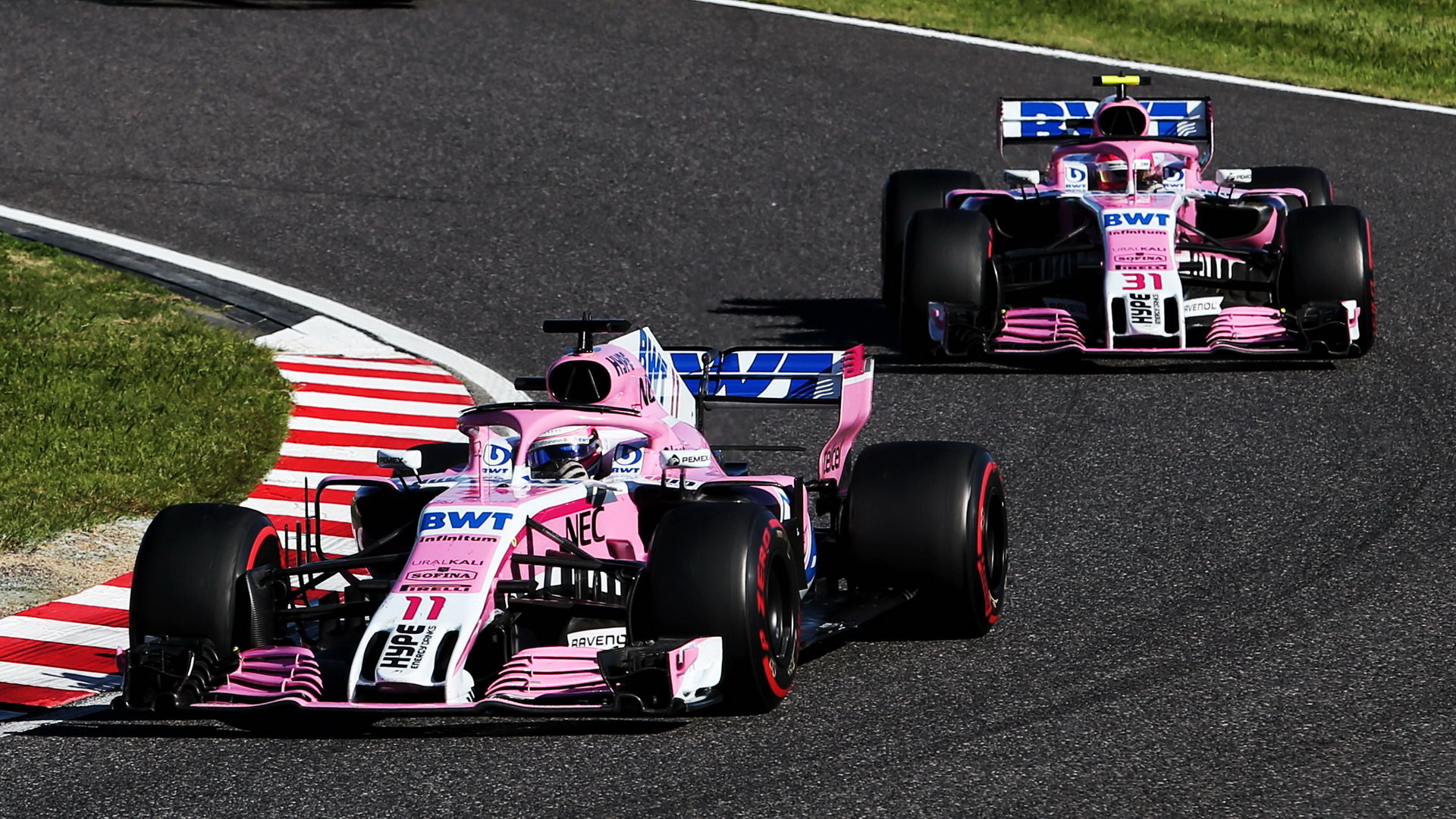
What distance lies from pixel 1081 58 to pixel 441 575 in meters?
17.0

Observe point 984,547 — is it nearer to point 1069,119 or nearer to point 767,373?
point 767,373

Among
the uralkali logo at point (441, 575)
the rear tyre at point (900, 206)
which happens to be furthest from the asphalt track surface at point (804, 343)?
the uralkali logo at point (441, 575)

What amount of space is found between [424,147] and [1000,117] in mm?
6092

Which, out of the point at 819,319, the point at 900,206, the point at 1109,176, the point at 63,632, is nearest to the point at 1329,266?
the point at 1109,176

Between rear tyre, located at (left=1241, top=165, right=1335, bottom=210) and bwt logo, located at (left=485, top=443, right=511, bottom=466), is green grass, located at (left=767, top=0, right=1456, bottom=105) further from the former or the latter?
bwt logo, located at (left=485, top=443, right=511, bottom=466)

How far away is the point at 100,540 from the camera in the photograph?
1055 cm

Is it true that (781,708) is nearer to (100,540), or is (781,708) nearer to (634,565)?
(634,565)

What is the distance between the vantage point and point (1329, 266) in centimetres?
1372

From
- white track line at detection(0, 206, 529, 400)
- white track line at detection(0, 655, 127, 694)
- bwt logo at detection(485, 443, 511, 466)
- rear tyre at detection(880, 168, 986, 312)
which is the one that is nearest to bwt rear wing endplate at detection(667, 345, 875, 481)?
bwt logo at detection(485, 443, 511, 466)

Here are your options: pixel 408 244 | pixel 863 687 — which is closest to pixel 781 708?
pixel 863 687

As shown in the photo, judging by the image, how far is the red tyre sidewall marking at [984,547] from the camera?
28.1 ft

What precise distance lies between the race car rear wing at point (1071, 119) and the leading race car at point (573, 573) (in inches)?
297

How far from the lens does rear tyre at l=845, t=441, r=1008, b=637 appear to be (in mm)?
8500

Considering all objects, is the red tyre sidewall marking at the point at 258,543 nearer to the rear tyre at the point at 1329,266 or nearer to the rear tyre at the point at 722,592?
the rear tyre at the point at 722,592
